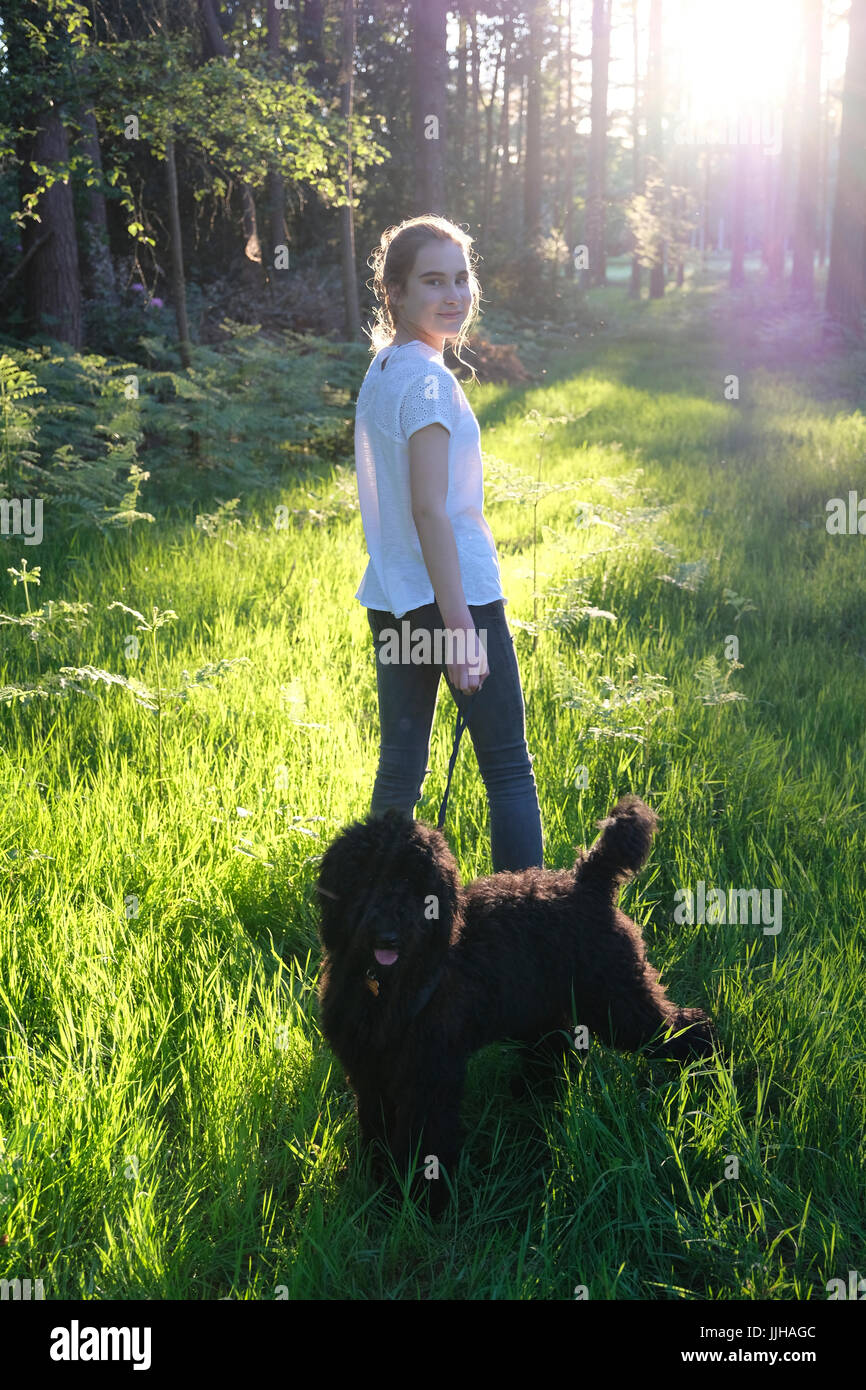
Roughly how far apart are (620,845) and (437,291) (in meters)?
1.83

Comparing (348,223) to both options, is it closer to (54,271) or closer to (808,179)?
(54,271)

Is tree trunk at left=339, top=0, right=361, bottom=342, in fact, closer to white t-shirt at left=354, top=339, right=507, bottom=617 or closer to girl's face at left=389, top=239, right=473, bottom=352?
girl's face at left=389, top=239, right=473, bottom=352

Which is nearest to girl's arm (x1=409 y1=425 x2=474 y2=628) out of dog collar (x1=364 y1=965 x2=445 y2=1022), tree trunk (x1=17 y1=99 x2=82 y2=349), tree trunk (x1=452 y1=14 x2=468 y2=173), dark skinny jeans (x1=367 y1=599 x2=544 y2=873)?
dark skinny jeans (x1=367 y1=599 x2=544 y2=873)

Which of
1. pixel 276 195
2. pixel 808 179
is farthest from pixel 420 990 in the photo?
pixel 808 179

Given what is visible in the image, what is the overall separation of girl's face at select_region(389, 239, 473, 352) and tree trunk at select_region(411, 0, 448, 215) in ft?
47.8

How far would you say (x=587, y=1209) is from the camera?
2422mm

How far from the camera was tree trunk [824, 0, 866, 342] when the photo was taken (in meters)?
17.9

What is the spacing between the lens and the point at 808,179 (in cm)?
2502

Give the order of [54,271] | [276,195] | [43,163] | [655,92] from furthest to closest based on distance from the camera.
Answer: [655,92], [276,195], [54,271], [43,163]

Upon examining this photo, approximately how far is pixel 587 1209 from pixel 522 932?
0.73 metres

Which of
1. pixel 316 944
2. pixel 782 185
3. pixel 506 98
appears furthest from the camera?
pixel 782 185

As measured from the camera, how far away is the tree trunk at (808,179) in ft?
82.3

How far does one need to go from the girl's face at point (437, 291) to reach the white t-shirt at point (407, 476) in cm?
9
